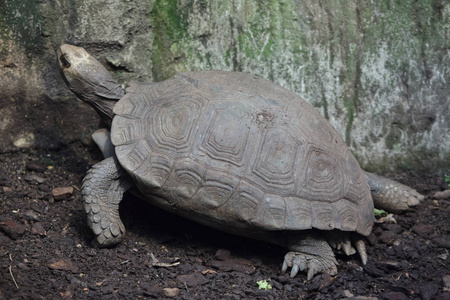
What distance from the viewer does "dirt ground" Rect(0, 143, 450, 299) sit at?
3678mm

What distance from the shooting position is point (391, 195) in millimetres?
4754

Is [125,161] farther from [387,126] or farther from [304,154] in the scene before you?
[387,126]

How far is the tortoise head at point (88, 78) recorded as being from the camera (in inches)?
176

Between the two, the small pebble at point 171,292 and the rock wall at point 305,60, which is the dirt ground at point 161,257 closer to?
the small pebble at point 171,292

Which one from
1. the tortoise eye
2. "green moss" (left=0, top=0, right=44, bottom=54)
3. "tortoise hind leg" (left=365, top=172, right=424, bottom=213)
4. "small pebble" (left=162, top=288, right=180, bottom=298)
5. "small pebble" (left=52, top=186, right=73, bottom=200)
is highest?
"green moss" (left=0, top=0, right=44, bottom=54)

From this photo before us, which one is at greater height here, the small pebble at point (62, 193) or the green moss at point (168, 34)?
the green moss at point (168, 34)

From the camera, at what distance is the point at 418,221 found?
4.75 m

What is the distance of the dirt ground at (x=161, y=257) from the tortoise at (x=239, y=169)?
8.1 inches

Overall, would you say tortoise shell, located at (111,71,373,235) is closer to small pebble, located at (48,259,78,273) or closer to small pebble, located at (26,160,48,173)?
small pebble, located at (48,259,78,273)

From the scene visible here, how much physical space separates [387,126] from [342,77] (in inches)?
25.5

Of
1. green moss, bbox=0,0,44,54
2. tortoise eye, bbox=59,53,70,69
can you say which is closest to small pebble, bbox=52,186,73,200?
tortoise eye, bbox=59,53,70,69

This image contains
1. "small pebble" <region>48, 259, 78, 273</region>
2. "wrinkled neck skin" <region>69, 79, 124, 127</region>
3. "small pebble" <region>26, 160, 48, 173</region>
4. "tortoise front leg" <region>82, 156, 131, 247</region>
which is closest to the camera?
"small pebble" <region>48, 259, 78, 273</region>

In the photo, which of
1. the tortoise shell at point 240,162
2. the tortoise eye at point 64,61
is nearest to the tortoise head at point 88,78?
the tortoise eye at point 64,61

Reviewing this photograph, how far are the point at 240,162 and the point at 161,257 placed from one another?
0.96 meters
